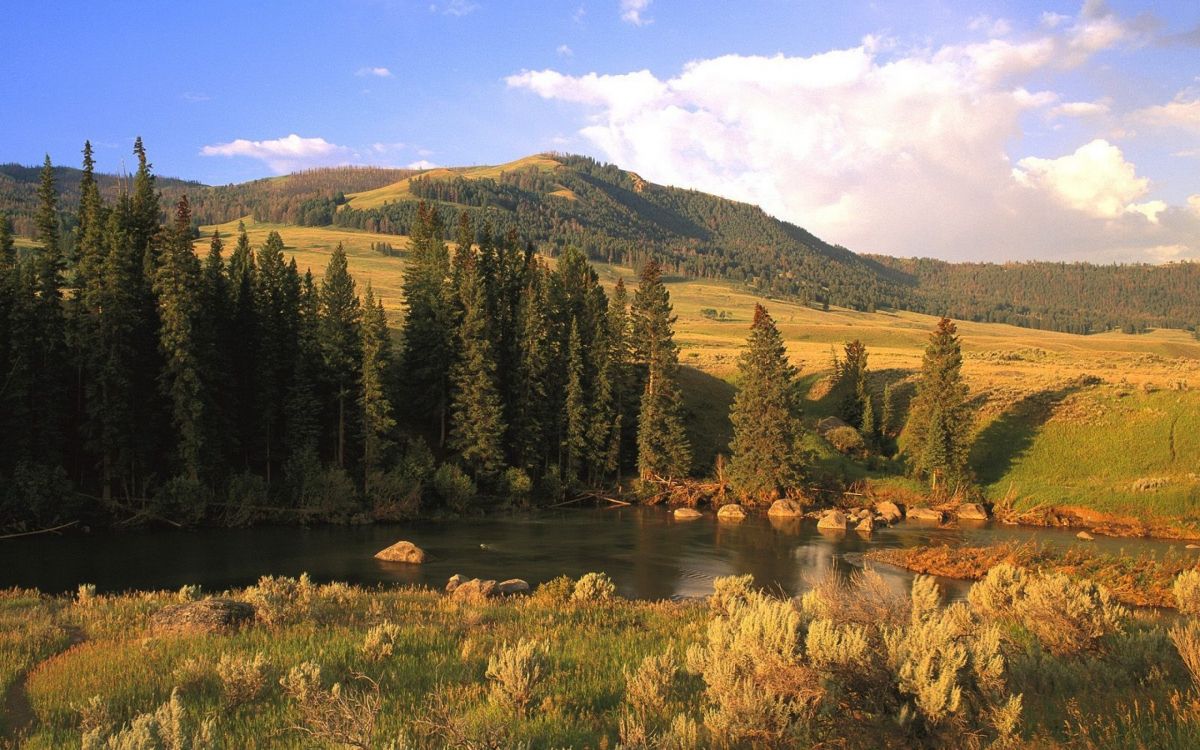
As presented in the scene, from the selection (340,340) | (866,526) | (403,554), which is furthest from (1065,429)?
(340,340)

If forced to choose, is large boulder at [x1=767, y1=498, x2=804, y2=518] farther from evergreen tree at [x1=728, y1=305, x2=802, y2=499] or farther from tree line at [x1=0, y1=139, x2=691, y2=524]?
tree line at [x1=0, y1=139, x2=691, y2=524]

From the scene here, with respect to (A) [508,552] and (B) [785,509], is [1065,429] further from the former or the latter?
(A) [508,552]

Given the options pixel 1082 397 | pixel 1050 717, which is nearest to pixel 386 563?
pixel 1050 717

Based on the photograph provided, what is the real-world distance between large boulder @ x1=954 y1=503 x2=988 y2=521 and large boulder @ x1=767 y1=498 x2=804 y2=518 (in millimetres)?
10838

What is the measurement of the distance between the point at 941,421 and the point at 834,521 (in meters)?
13.5

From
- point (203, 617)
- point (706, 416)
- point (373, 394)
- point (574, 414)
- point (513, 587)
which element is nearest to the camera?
point (203, 617)

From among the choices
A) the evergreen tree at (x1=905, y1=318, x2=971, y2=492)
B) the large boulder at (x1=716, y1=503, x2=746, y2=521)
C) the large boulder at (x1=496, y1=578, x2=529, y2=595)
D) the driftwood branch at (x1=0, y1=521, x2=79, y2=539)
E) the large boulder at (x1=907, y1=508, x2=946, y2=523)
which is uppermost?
the evergreen tree at (x1=905, y1=318, x2=971, y2=492)

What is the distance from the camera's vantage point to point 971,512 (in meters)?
52.4

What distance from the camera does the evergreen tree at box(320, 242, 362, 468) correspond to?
180 ft

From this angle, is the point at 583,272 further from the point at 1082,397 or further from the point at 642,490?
the point at 1082,397

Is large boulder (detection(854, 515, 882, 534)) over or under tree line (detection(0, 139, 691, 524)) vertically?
under

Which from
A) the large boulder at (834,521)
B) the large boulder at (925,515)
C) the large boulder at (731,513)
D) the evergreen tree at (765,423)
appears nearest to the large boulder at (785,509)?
the evergreen tree at (765,423)

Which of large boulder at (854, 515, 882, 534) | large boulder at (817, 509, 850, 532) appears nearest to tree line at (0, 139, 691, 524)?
large boulder at (817, 509, 850, 532)

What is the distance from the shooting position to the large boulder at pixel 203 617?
47.5 ft
